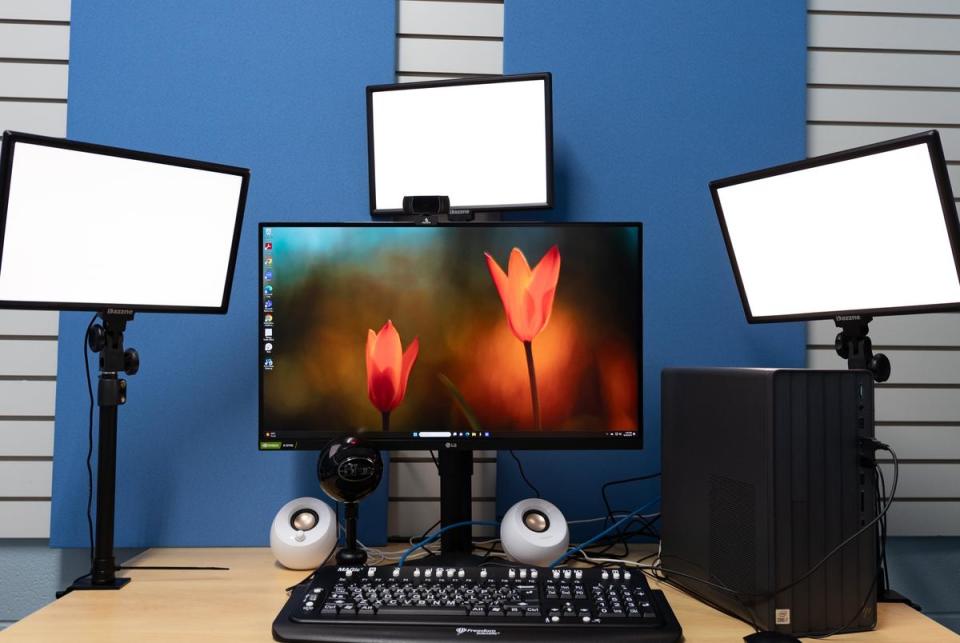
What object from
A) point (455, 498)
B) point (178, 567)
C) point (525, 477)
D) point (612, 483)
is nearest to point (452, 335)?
point (455, 498)

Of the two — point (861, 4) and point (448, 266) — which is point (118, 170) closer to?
point (448, 266)

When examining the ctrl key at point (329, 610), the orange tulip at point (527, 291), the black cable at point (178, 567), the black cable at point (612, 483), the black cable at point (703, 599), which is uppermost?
the orange tulip at point (527, 291)

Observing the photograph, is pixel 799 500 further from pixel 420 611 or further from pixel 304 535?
pixel 304 535

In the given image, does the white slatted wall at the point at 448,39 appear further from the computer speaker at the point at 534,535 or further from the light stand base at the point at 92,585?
the light stand base at the point at 92,585

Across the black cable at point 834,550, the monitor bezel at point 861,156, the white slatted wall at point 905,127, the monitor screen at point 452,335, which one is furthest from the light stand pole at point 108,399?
the white slatted wall at point 905,127

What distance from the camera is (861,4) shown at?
1.60 m

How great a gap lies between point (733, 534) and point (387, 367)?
0.61 meters

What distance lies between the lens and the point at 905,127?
1598 mm

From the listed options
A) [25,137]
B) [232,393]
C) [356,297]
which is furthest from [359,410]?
[25,137]

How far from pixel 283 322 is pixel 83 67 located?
761 millimetres

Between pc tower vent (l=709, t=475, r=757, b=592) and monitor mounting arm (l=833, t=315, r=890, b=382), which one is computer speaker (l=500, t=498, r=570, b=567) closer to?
pc tower vent (l=709, t=475, r=757, b=592)

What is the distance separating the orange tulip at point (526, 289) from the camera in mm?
1226

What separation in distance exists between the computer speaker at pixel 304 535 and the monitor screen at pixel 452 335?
0.13 meters

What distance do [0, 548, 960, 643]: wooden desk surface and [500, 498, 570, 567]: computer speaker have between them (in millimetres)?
195
